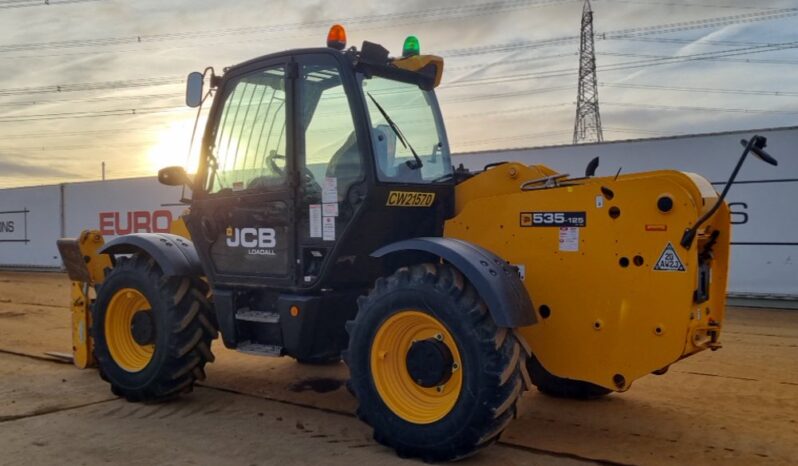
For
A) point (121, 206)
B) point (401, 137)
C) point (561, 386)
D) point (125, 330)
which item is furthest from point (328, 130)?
point (121, 206)

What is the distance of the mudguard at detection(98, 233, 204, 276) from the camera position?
586 cm

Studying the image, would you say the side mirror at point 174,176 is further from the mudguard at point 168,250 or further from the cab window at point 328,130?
the cab window at point 328,130

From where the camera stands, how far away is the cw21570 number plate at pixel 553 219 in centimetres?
451

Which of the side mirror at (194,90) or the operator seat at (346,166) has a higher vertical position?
the side mirror at (194,90)

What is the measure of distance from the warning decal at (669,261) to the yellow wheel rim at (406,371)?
1.29 meters

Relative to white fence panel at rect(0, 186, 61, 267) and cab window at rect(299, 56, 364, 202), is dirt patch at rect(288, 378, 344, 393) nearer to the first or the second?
cab window at rect(299, 56, 364, 202)

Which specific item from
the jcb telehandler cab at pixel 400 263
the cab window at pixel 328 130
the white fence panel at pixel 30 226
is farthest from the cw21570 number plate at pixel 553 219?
the white fence panel at pixel 30 226

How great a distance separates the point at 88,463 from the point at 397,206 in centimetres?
256

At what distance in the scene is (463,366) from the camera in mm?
4188

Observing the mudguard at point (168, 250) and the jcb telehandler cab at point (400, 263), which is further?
the mudguard at point (168, 250)

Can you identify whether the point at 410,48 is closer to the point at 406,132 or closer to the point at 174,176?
the point at 406,132

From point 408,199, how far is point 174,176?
2.18 metres

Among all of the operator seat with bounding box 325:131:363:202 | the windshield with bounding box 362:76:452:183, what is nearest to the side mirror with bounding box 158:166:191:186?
the operator seat with bounding box 325:131:363:202

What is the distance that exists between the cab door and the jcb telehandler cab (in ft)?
0.05
